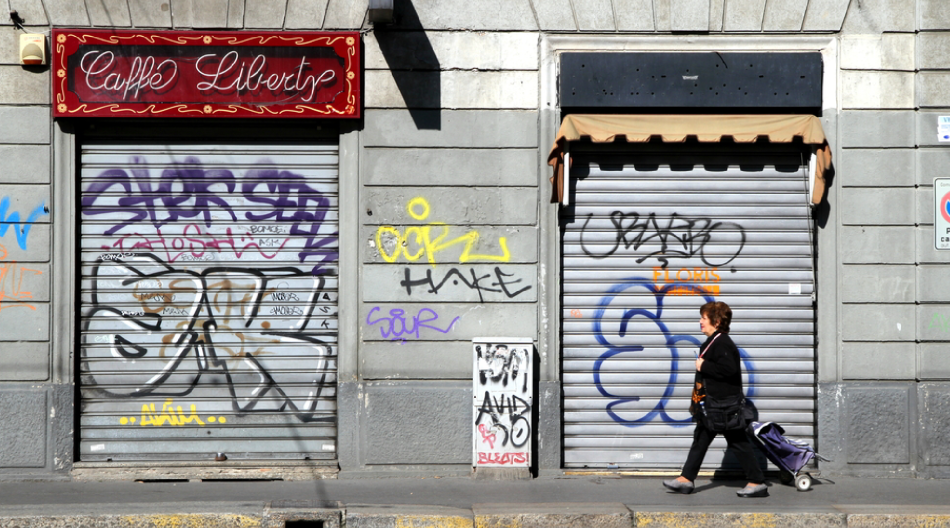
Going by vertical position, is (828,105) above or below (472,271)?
above

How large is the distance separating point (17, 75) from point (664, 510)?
6668mm

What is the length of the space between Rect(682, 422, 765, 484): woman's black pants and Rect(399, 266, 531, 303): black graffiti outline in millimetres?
1998

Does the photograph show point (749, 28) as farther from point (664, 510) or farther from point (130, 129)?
point (130, 129)

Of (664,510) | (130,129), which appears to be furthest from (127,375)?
(664,510)

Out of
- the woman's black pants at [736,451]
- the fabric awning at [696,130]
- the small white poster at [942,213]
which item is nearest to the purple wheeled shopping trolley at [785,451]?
the woman's black pants at [736,451]

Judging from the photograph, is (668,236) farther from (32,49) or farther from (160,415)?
(32,49)

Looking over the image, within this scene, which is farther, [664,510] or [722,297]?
[722,297]

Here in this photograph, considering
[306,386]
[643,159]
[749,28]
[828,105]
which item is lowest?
[306,386]

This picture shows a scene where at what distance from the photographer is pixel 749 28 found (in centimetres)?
750

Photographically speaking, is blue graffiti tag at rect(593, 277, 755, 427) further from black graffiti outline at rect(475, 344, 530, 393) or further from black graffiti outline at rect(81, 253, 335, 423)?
black graffiti outline at rect(81, 253, 335, 423)

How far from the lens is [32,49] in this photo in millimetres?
7156

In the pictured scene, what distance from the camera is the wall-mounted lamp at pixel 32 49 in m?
7.16

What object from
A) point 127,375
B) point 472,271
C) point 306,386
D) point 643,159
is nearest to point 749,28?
point 643,159

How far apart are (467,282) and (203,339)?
250 centimetres
